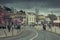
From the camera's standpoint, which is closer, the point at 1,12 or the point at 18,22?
the point at 1,12

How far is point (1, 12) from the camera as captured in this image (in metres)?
66.5

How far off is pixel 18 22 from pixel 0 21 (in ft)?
A: 22.2

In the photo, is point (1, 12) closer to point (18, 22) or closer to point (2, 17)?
point (2, 17)

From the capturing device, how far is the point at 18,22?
7294 centimetres

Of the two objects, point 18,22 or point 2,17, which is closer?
point 2,17

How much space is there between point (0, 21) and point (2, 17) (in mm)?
1383

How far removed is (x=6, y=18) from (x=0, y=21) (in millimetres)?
1568

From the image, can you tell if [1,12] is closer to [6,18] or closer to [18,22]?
[6,18]

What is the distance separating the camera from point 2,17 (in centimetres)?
6844

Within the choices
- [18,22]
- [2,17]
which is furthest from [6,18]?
[18,22]

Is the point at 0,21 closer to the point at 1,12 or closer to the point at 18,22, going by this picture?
the point at 1,12

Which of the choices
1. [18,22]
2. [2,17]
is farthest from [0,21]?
[18,22]

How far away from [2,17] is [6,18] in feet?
4.62

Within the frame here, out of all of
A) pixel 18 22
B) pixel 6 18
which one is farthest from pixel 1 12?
pixel 18 22
